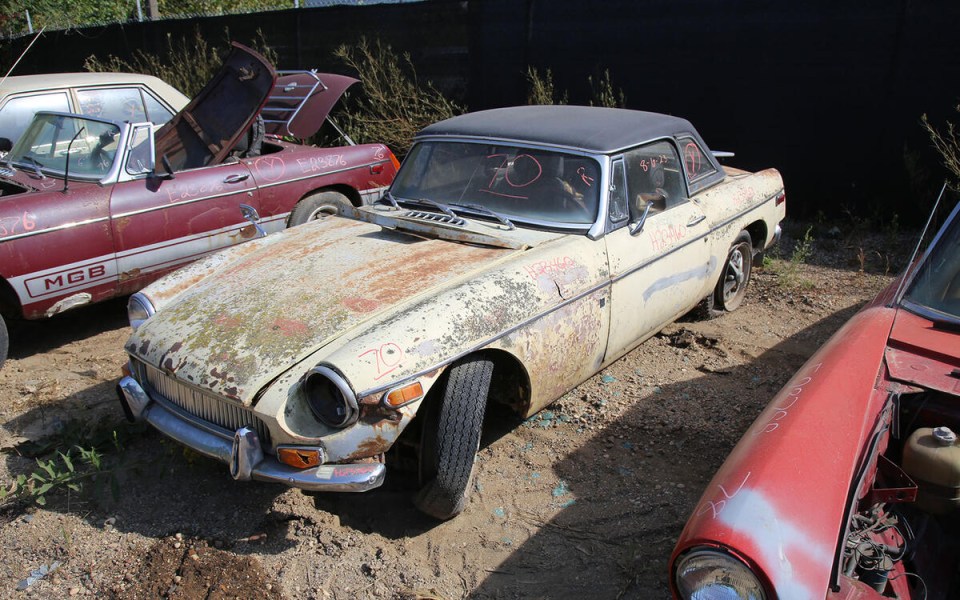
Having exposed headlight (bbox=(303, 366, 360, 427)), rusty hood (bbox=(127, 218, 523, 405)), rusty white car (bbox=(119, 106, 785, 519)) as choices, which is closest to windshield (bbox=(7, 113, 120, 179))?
rusty white car (bbox=(119, 106, 785, 519))

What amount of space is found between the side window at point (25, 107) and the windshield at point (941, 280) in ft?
23.6

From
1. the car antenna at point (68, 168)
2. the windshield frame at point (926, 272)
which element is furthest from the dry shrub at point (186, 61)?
the windshield frame at point (926, 272)

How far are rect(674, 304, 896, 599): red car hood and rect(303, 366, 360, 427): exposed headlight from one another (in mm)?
1335

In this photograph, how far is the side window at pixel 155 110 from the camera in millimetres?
7170

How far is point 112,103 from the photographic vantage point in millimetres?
7082

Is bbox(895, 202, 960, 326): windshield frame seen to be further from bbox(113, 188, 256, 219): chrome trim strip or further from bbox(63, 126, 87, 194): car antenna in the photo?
bbox(63, 126, 87, 194): car antenna

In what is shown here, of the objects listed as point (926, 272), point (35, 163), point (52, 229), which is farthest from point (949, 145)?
point (35, 163)

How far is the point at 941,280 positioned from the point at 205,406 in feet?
10.1

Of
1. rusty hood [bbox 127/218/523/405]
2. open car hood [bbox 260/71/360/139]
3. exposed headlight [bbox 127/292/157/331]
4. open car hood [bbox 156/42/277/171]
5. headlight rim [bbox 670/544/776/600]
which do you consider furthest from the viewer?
open car hood [bbox 260/71/360/139]

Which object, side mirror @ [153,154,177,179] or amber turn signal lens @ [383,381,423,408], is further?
side mirror @ [153,154,177,179]

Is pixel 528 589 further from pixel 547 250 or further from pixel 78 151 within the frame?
pixel 78 151

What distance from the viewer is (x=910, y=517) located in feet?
7.99

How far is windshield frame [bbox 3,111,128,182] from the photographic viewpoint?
17.2 ft

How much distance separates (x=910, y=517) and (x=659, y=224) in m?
2.22
